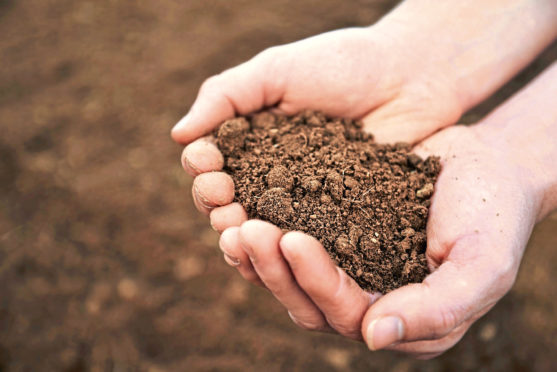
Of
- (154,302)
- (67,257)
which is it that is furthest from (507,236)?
(67,257)

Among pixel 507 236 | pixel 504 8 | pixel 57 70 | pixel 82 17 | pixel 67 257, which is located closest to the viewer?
pixel 507 236

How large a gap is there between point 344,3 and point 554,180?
2.25m

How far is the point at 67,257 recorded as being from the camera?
231 cm

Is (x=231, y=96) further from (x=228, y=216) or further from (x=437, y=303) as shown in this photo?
(x=437, y=303)

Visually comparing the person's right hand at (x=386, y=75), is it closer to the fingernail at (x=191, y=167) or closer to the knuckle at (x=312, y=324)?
the fingernail at (x=191, y=167)

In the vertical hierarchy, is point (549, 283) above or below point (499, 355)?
above

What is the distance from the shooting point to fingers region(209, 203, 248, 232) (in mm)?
1333

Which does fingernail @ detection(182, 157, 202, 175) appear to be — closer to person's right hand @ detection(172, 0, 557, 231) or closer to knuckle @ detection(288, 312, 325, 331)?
person's right hand @ detection(172, 0, 557, 231)

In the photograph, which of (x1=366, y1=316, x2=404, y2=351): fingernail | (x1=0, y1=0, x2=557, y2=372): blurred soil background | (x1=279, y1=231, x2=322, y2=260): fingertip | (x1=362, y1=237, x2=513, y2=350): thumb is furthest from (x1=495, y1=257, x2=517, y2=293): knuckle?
(x1=0, y1=0, x2=557, y2=372): blurred soil background

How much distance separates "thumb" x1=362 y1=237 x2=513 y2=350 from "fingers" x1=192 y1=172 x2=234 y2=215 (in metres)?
0.56

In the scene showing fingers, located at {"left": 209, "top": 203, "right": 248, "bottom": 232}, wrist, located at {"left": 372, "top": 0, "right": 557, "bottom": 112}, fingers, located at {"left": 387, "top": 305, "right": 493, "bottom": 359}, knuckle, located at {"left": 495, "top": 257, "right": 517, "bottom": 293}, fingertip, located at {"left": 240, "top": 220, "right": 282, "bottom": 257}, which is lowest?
fingers, located at {"left": 387, "top": 305, "right": 493, "bottom": 359}

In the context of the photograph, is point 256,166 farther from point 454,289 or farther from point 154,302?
point 154,302

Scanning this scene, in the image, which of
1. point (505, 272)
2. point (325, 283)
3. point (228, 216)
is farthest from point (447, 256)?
point (228, 216)

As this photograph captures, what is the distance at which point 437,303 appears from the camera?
1.08 m
